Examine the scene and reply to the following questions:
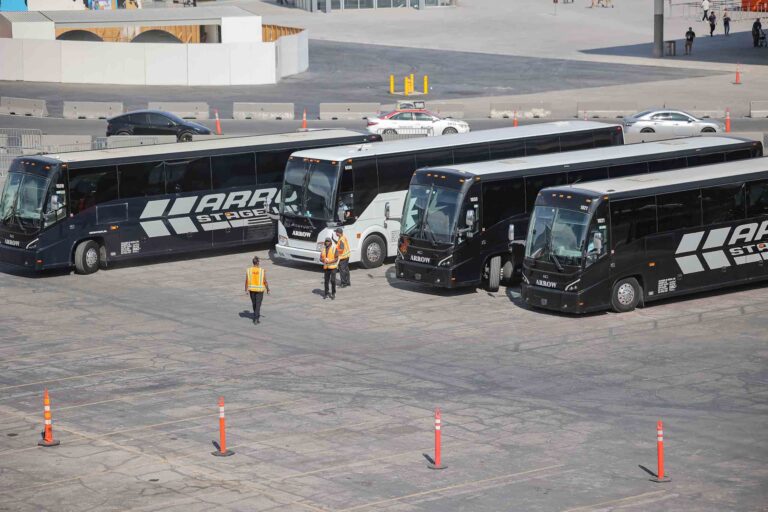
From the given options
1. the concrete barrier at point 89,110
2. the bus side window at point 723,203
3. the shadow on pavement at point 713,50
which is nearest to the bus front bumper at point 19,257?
the bus side window at point 723,203

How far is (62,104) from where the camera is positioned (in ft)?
221

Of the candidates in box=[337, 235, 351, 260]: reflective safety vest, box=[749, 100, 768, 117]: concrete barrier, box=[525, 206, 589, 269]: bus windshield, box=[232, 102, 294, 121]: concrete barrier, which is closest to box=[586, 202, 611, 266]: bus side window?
box=[525, 206, 589, 269]: bus windshield

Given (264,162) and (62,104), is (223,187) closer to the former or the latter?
(264,162)

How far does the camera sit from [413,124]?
5762 cm

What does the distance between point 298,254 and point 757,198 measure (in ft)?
38.5

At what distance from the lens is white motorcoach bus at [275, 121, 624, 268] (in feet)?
117

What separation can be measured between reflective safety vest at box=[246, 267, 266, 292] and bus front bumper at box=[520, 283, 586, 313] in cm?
596

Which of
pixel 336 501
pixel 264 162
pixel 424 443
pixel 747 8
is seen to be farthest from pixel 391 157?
pixel 747 8

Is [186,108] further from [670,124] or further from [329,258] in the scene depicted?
[329,258]

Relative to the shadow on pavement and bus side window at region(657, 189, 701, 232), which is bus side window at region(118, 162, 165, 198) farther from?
the shadow on pavement

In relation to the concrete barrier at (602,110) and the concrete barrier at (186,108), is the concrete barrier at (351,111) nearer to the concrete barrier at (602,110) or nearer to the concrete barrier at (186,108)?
the concrete barrier at (186,108)

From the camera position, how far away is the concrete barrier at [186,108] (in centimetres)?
6419

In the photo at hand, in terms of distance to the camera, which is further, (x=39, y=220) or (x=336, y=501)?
(x=39, y=220)

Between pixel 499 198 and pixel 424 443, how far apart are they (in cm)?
1267
